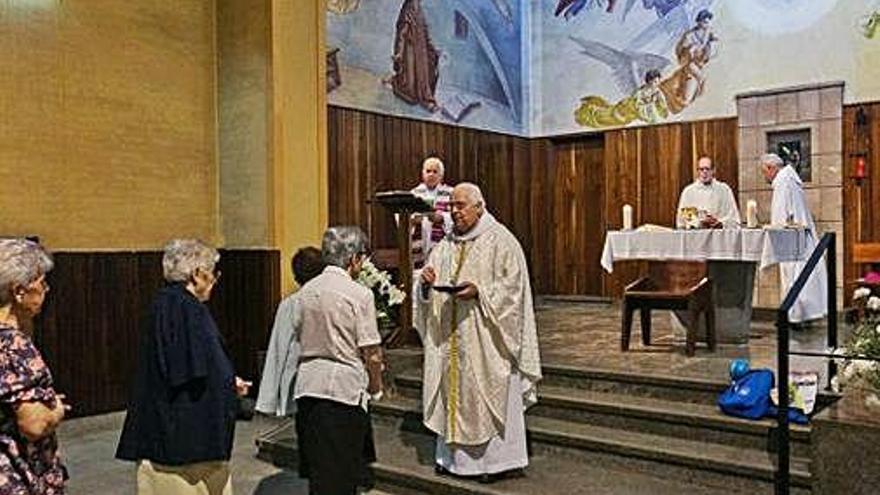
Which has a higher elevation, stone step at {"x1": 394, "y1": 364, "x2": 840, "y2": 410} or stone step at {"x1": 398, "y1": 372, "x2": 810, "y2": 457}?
stone step at {"x1": 394, "y1": 364, "x2": 840, "y2": 410}

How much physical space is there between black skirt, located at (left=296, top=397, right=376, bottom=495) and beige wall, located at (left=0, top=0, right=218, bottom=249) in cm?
310

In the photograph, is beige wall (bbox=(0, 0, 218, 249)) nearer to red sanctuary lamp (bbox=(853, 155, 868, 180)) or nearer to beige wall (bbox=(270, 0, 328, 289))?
beige wall (bbox=(270, 0, 328, 289))

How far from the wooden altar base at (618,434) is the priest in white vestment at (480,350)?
0.16 m

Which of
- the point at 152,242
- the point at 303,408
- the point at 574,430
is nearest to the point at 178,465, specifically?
the point at 303,408

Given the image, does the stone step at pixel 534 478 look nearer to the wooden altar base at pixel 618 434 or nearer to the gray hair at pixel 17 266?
the wooden altar base at pixel 618 434

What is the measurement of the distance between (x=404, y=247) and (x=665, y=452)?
239cm

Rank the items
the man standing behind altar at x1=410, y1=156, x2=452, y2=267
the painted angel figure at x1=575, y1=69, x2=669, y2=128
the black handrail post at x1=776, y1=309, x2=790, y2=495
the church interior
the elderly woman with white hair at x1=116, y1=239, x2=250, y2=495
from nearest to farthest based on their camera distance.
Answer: the elderly woman with white hair at x1=116, y1=239, x2=250, y2=495 < the black handrail post at x1=776, y1=309, x2=790, y2=495 < the church interior < the man standing behind altar at x1=410, y1=156, x2=452, y2=267 < the painted angel figure at x1=575, y1=69, x2=669, y2=128

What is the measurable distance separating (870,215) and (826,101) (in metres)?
1.25

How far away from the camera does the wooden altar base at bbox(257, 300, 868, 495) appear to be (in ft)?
13.3

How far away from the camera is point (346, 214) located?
8.20m

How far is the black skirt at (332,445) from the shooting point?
11.4 feet

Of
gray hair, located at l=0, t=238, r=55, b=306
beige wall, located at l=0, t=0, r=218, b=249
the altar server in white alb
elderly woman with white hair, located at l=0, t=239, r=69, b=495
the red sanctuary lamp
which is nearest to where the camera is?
elderly woman with white hair, located at l=0, t=239, r=69, b=495

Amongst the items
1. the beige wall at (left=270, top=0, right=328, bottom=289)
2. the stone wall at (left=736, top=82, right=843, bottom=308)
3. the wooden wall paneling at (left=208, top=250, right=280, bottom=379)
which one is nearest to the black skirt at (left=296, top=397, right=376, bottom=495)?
the wooden wall paneling at (left=208, top=250, right=280, bottom=379)

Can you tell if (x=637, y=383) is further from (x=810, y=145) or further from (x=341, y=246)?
(x=810, y=145)
